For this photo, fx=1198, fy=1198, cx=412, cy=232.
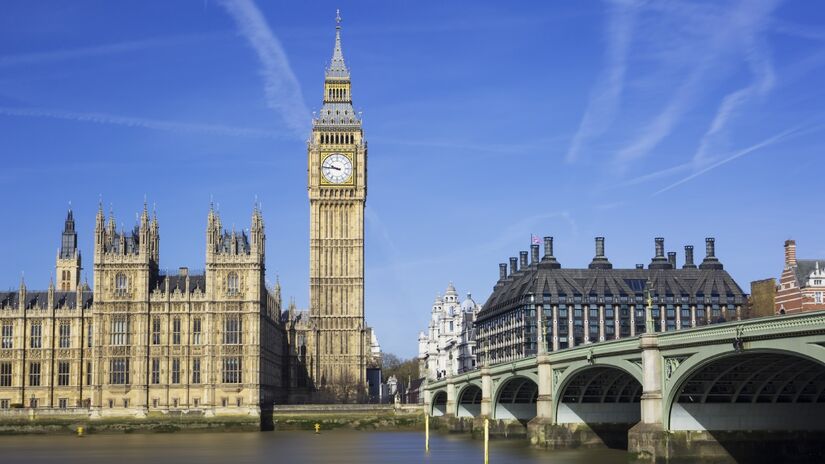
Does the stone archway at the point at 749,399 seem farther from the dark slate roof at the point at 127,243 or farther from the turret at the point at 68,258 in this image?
the turret at the point at 68,258

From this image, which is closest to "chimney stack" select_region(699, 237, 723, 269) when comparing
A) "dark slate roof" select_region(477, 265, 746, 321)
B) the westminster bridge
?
"dark slate roof" select_region(477, 265, 746, 321)

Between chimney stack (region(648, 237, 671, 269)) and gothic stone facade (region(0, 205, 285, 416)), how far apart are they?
64707 millimetres

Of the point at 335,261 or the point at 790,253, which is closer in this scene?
the point at 790,253

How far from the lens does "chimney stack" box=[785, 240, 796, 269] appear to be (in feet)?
427

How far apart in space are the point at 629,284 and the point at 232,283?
6234 centimetres

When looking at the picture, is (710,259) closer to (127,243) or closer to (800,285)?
(800,285)

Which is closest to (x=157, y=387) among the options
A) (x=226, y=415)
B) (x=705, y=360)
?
(x=226, y=415)

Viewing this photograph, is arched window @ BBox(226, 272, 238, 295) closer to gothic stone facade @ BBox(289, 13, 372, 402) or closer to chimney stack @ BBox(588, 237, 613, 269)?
gothic stone facade @ BBox(289, 13, 372, 402)

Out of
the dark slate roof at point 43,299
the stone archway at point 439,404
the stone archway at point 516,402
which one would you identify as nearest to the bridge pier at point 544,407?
the stone archway at point 516,402

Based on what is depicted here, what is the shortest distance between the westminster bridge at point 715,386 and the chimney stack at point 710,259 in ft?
293

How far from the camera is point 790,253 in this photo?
429 ft

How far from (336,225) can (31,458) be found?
78.9 m

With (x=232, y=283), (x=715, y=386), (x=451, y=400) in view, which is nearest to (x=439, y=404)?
(x=451, y=400)

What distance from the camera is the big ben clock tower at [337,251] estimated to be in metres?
149
